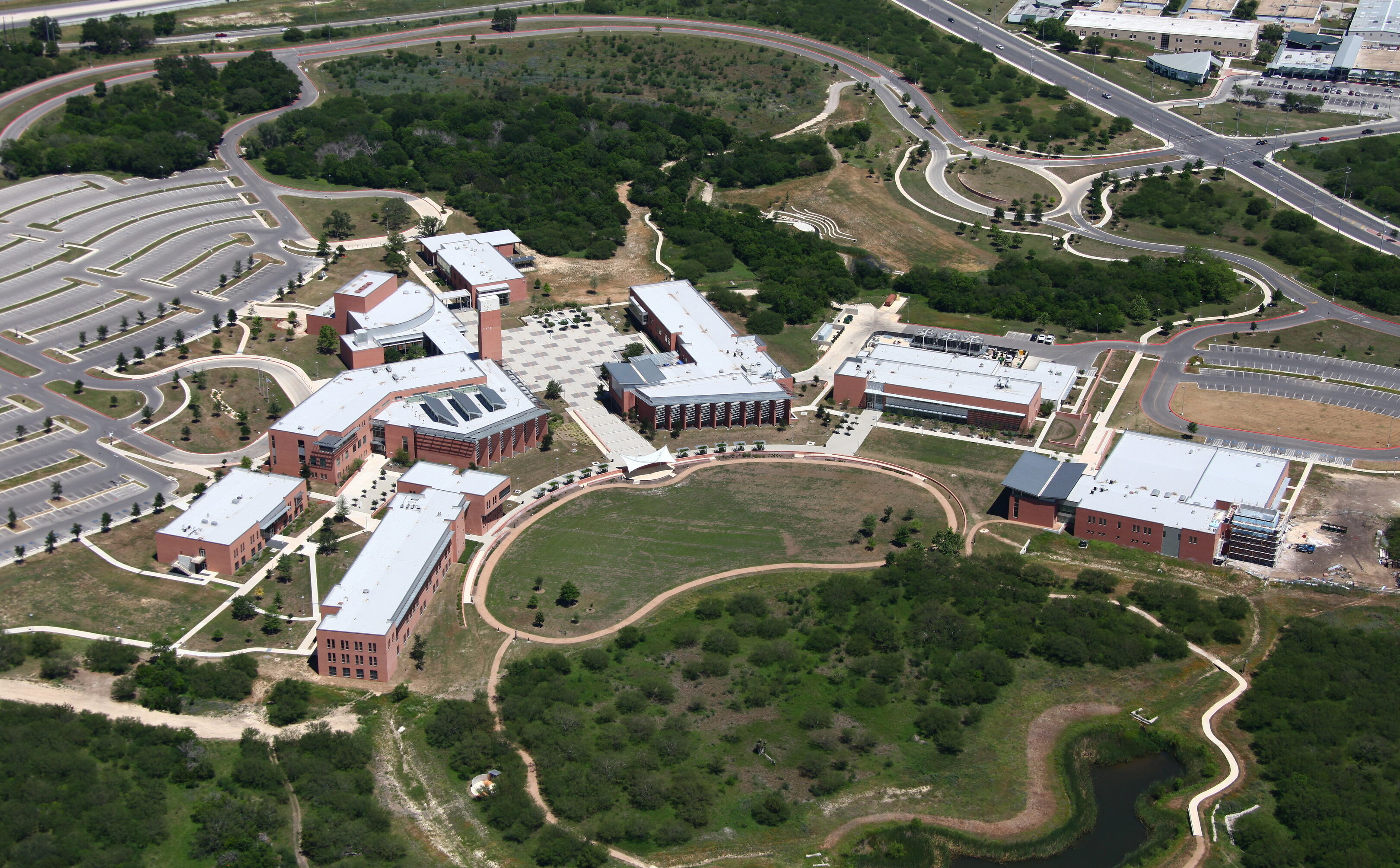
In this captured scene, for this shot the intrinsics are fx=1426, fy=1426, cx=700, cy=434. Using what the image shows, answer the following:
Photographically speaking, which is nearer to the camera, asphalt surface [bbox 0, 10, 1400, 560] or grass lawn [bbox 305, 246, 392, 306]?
asphalt surface [bbox 0, 10, 1400, 560]

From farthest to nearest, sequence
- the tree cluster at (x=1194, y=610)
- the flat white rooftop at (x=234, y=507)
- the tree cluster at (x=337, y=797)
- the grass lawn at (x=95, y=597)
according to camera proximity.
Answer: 1. the flat white rooftop at (x=234, y=507)
2. the tree cluster at (x=1194, y=610)
3. the grass lawn at (x=95, y=597)
4. the tree cluster at (x=337, y=797)

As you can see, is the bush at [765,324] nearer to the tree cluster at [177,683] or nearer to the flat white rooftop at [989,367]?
the flat white rooftop at [989,367]

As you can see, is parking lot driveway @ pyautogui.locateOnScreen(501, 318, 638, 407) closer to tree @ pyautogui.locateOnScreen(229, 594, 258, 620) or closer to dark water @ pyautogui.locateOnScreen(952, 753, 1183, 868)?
tree @ pyautogui.locateOnScreen(229, 594, 258, 620)

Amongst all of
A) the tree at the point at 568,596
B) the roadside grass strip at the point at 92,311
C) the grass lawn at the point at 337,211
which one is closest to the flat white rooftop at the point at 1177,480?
the tree at the point at 568,596

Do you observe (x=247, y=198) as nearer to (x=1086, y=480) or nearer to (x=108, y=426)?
(x=108, y=426)

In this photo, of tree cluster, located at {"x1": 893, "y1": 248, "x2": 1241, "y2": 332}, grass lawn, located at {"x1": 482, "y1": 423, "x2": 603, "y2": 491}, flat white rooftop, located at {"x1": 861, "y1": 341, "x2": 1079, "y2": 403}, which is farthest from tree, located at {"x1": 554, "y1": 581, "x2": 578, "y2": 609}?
tree cluster, located at {"x1": 893, "y1": 248, "x2": 1241, "y2": 332}

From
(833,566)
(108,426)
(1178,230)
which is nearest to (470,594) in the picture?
(833,566)
